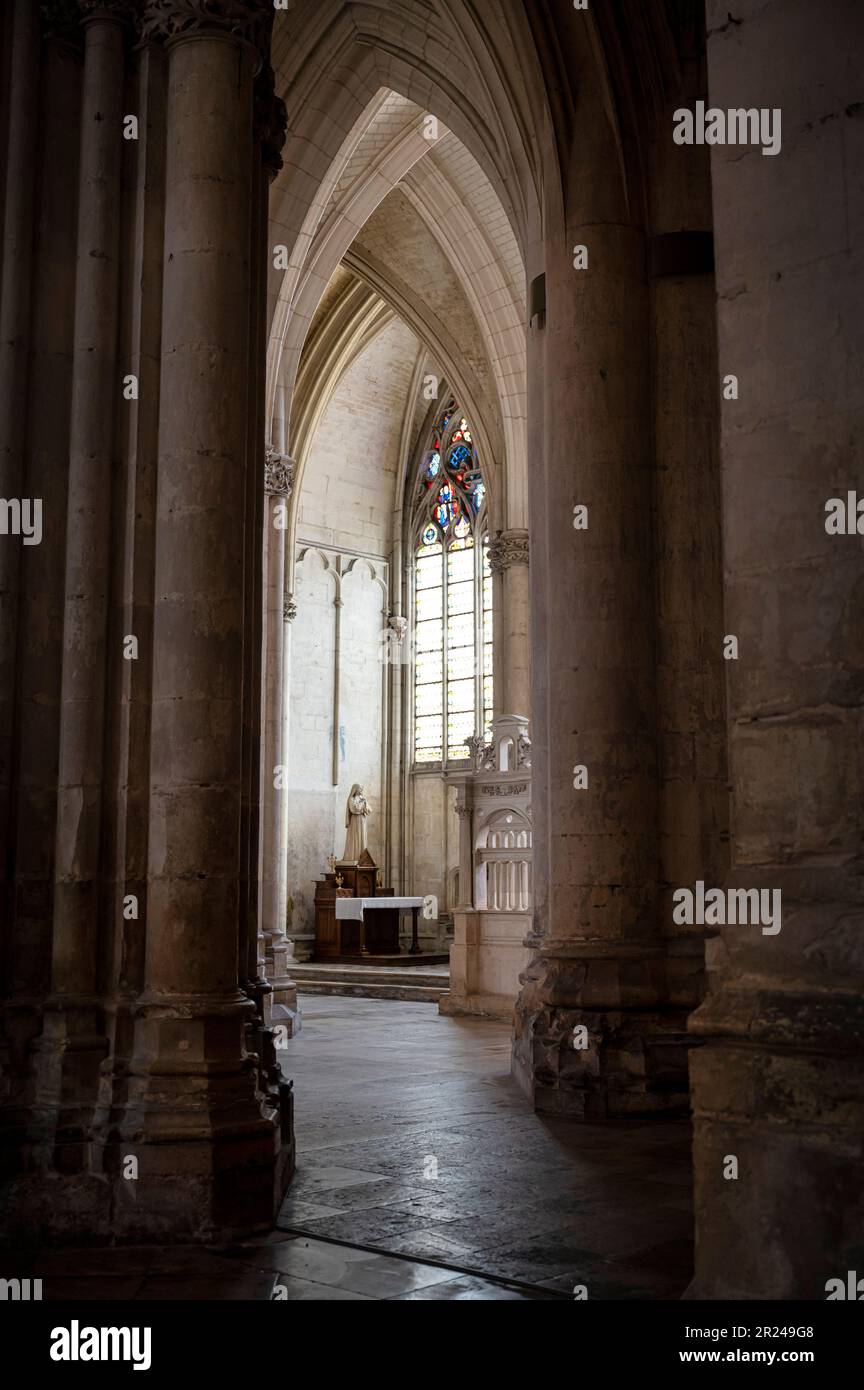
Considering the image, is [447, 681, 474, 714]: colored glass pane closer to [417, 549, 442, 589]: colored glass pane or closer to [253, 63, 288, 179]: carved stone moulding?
[417, 549, 442, 589]: colored glass pane

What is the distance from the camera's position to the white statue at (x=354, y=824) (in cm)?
2461

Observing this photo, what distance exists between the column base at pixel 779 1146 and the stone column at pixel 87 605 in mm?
2511

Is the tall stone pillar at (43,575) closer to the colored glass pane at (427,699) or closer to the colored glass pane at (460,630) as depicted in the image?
the colored glass pane at (460,630)

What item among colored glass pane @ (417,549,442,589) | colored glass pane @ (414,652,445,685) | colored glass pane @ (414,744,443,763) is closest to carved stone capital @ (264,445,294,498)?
colored glass pane @ (414,652,445,685)

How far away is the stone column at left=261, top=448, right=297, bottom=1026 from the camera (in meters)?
12.9

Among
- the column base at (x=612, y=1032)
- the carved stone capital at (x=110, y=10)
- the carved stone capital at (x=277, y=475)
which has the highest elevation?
the carved stone capital at (x=277, y=475)

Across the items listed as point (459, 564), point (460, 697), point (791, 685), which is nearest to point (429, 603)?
point (459, 564)

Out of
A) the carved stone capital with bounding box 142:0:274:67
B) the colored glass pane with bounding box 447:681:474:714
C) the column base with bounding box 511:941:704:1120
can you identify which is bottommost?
the column base with bounding box 511:941:704:1120

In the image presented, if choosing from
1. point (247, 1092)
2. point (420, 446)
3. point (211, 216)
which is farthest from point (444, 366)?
point (247, 1092)

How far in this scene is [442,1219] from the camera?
4734 mm

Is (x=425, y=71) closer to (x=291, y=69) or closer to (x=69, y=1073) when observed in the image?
(x=291, y=69)

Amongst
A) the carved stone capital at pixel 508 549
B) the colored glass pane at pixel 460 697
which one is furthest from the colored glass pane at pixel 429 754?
the carved stone capital at pixel 508 549

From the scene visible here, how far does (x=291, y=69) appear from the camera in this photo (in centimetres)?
1212

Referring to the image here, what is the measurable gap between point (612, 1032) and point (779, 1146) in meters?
4.58
